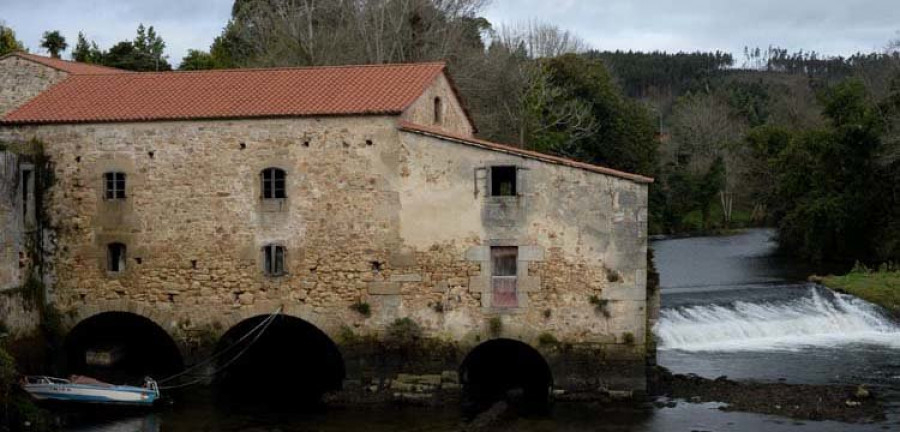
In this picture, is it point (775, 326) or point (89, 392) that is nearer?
point (89, 392)

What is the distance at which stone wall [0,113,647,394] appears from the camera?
66.8 feet

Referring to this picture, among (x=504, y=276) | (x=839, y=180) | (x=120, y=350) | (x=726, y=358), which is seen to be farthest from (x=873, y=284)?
(x=120, y=350)

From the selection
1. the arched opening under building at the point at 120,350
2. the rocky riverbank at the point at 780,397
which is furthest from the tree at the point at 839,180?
the arched opening under building at the point at 120,350

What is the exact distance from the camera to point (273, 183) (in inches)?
843

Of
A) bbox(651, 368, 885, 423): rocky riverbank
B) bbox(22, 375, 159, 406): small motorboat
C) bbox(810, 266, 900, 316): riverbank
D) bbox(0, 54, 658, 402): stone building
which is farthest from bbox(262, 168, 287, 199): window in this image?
bbox(810, 266, 900, 316): riverbank

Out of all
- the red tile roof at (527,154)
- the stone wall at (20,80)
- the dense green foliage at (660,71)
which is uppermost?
the dense green foliage at (660,71)

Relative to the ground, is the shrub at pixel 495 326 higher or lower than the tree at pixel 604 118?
lower

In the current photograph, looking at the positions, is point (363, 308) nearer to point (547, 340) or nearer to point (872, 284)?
point (547, 340)

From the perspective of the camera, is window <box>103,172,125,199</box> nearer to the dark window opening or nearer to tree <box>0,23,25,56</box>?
the dark window opening

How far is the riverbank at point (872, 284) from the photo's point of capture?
31812mm

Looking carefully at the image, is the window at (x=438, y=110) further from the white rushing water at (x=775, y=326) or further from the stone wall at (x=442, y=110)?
the white rushing water at (x=775, y=326)

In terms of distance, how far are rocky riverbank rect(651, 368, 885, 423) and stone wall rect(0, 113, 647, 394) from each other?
185 cm

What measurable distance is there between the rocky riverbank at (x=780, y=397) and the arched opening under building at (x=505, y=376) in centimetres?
258

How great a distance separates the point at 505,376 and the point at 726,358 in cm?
601
